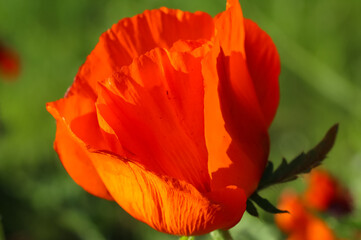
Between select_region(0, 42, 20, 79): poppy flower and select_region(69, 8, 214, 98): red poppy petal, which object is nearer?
select_region(69, 8, 214, 98): red poppy petal

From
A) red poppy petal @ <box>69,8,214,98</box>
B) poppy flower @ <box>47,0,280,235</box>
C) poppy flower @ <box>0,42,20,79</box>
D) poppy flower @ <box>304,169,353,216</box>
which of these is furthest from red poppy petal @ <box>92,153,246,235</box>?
poppy flower @ <box>0,42,20,79</box>

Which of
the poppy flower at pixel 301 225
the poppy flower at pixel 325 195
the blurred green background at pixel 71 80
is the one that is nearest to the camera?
the poppy flower at pixel 301 225

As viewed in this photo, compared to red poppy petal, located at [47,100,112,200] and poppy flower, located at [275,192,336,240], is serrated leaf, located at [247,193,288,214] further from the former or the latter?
poppy flower, located at [275,192,336,240]

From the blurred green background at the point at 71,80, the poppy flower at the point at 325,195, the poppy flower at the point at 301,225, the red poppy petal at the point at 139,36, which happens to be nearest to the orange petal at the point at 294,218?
the poppy flower at the point at 301,225

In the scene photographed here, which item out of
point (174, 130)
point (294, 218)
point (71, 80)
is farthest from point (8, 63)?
point (174, 130)

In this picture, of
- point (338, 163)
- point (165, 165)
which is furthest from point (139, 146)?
point (338, 163)

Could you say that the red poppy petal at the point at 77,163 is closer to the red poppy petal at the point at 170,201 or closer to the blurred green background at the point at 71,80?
the red poppy petal at the point at 170,201

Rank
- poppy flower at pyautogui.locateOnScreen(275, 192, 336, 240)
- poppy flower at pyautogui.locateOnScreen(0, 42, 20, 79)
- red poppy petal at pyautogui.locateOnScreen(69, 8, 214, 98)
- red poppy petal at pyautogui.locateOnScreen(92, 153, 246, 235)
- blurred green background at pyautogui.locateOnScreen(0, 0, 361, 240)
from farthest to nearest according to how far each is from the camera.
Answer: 1. poppy flower at pyautogui.locateOnScreen(0, 42, 20, 79)
2. blurred green background at pyautogui.locateOnScreen(0, 0, 361, 240)
3. poppy flower at pyautogui.locateOnScreen(275, 192, 336, 240)
4. red poppy petal at pyautogui.locateOnScreen(69, 8, 214, 98)
5. red poppy petal at pyautogui.locateOnScreen(92, 153, 246, 235)
